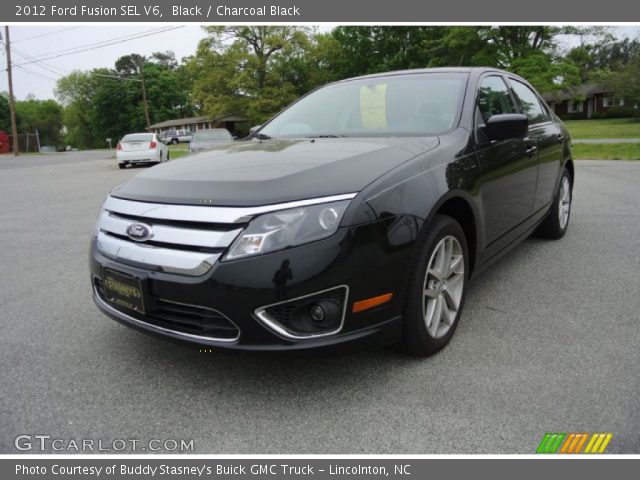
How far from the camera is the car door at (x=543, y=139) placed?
402 centimetres

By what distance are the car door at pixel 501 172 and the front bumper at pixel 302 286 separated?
3.19 ft

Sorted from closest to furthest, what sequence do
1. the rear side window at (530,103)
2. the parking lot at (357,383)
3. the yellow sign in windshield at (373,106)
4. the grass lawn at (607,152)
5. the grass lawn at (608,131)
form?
the parking lot at (357,383), the yellow sign in windshield at (373,106), the rear side window at (530,103), the grass lawn at (607,152), the grass lawn at (608,131)

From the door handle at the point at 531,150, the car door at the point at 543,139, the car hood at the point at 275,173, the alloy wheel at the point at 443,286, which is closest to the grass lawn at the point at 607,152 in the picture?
the car door at the point at 543,139

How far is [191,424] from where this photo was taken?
216 cm

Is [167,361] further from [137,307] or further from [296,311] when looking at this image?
[296,311]

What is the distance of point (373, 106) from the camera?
3.37 metres

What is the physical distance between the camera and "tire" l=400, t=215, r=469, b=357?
238cm

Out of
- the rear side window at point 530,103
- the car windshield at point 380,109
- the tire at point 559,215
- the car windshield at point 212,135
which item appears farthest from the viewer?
the car windshield at point 212,135

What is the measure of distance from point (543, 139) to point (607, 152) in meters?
12.4

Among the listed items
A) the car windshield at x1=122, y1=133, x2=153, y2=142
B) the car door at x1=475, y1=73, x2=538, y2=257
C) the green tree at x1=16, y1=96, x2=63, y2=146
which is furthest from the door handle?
the green tree at x1=16, y1=96, x2=63, y2=146

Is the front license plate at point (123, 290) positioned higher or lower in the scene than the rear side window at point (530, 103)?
lower

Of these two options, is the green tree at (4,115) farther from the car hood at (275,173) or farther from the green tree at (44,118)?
the car hood at (275,173)

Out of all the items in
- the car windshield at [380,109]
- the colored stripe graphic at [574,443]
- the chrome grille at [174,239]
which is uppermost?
the car windshield at [380,109]
